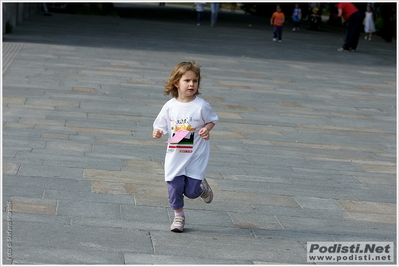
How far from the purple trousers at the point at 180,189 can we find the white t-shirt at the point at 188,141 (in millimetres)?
38

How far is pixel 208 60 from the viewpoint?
18.0m

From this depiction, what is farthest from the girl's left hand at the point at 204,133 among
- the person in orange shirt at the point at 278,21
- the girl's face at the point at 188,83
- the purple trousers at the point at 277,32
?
the purple trousers at the point at 277,32

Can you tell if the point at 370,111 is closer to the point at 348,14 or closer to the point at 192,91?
the point at 192,91

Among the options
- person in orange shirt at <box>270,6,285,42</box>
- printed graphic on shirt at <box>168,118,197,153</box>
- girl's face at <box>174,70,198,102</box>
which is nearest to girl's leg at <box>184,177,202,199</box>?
printed graphic on shirt at <box>168,118,197,153</box>

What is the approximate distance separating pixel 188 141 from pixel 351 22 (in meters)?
17.3

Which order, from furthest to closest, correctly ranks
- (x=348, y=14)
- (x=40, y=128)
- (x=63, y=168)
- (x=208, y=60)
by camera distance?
(x=348, y=14)
(x=208, y=60)
(x=40, y=128)
(x=63, y=168)

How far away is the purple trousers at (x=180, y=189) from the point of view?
5.39 meters

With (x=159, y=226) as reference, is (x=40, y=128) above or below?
below

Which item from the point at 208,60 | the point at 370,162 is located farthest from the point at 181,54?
the point at 370,162

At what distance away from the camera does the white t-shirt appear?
5367 millimetres

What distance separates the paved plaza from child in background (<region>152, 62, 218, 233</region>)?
295 millimetres

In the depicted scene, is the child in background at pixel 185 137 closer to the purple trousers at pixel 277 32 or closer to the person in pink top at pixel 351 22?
the person in pink top at pixel 351 22

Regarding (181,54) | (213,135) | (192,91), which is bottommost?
(181,54)

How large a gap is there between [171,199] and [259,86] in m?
8.93
